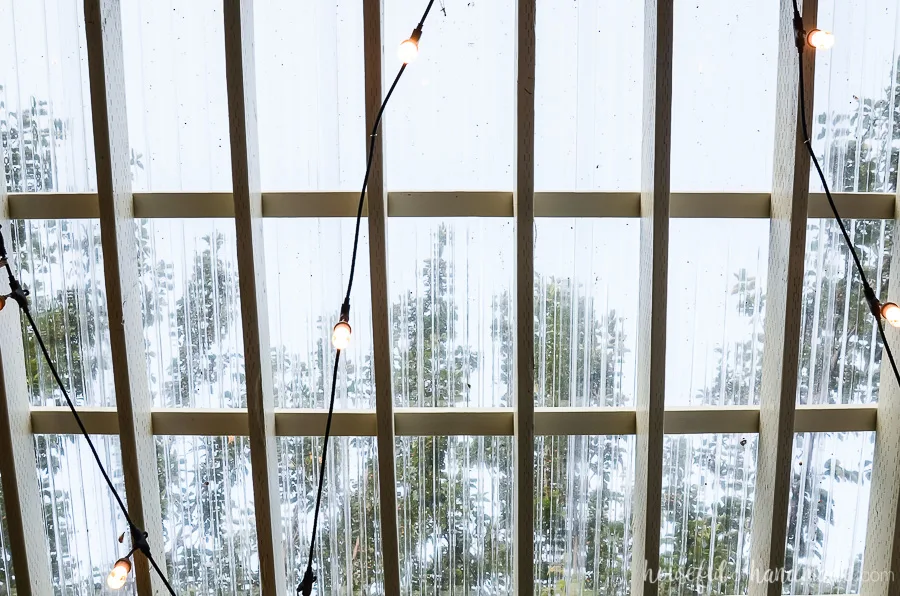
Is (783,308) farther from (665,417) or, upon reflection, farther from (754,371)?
(665,417)

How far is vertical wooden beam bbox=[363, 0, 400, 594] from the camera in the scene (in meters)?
2.25

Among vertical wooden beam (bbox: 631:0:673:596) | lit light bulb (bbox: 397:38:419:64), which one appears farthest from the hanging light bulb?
vertical wooden beam (bbox: 631:0:673:596)

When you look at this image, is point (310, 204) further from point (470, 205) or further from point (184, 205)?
point (470, 205)

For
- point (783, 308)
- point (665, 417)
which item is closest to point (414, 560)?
point (665, 417)

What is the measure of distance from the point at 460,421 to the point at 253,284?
3.51ft

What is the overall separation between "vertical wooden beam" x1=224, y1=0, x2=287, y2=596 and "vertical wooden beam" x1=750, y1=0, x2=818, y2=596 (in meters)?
2.09

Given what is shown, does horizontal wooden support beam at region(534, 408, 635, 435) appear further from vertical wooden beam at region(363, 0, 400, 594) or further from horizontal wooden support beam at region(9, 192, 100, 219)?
horizontal wooden support beam at region(9, 192, 100, 219)

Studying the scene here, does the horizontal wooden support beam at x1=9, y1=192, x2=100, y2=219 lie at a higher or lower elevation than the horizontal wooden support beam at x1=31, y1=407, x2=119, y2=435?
higher

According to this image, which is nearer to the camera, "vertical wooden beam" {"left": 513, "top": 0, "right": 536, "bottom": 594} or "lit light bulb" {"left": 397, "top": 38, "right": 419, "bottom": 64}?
"lit light bulb" {"left": 397, "top": 38, "right": 419, "bottom": 64}

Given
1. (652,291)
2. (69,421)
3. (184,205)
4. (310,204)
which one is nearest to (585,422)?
(652,291)

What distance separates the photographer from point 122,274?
241cm

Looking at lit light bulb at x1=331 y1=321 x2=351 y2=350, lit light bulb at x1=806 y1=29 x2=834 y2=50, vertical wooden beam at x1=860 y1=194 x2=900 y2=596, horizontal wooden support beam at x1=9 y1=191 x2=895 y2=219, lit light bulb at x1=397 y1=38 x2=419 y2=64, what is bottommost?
vertical wooden beam at x1=860 y1=194 x2=900 y2=596

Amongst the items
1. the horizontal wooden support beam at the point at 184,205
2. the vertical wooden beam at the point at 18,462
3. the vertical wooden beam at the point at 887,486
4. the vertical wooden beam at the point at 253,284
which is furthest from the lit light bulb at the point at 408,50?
the vertical wooden beam at the point at 887,486

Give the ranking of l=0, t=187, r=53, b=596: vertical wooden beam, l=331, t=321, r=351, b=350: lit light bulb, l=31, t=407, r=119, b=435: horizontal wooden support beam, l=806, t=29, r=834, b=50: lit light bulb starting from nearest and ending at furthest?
1. l=331, t=321, r=351, b=350: lit light bulb
2. l=806, t=29, r=834, b=50: lit light bulb
3. l=0, t=187, r=53, b=596: vertical wooden beam
4. l=31, t=407, r=119, b=435: horizontal wooden support beam
